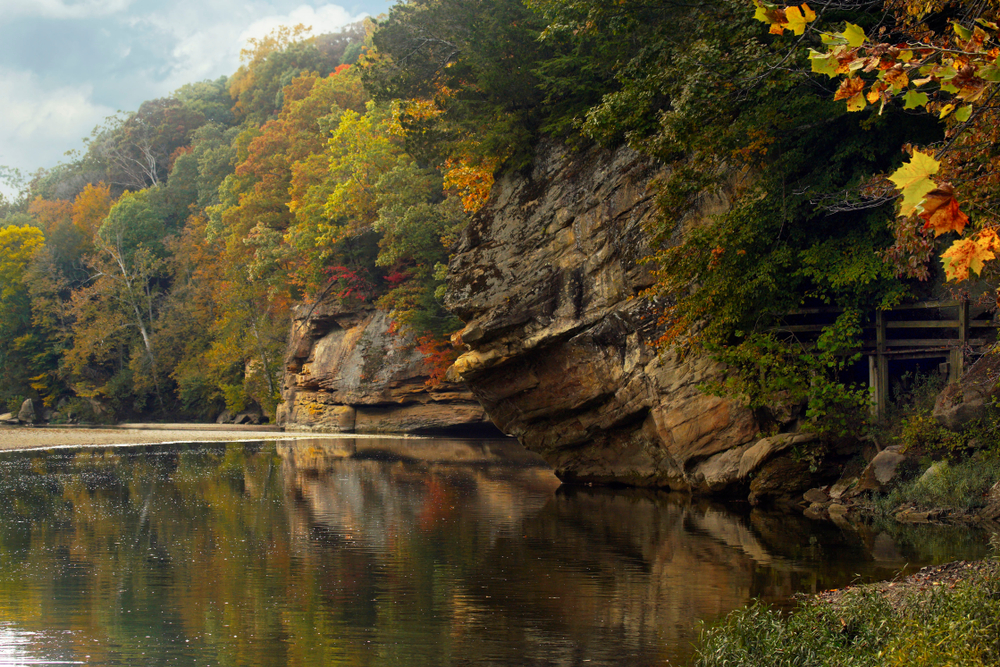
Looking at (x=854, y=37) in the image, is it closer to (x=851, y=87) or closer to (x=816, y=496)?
(x=851, y=87)

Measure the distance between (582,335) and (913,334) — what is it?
23.6ft

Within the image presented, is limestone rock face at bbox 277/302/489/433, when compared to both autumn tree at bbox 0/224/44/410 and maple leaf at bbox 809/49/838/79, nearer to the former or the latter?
autumn tree at bbox 0/224/44/410

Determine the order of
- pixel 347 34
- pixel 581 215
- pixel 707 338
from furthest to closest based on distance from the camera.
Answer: pixel 347 34 < pixel 581 215 < pixel 707 338

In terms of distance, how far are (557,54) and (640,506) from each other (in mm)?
11927

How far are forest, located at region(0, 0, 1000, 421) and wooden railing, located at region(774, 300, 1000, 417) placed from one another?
0.56m

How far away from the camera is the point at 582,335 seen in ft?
65.9

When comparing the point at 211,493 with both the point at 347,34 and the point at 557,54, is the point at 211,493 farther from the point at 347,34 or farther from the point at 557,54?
the point at 347,34

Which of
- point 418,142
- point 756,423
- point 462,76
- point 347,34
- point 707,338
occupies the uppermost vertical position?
point 347,34

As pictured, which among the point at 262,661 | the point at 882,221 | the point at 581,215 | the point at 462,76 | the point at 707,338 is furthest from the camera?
the point at 462,76

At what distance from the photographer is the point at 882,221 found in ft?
51.3

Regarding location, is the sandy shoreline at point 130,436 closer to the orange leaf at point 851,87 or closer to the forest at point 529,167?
the forest at point 529,167

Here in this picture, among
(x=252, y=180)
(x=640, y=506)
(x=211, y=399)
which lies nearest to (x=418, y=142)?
(x=640, y=506)

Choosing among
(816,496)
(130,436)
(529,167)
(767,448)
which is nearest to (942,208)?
(767,448)

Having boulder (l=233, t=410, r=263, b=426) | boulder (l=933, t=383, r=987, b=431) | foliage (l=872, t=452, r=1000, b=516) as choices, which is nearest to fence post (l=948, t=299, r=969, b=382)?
boulder (l=933, t=383, r=987, b=431)
